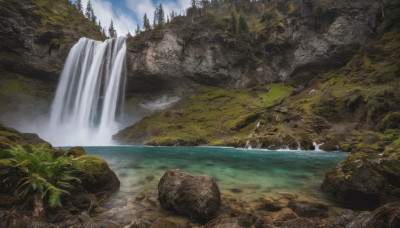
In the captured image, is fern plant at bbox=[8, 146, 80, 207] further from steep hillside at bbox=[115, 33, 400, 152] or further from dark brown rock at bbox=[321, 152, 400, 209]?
steep hillside at bbox=[115, 33, 400, 152]

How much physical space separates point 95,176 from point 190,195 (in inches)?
113

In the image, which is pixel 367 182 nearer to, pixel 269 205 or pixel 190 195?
pixel 269 205

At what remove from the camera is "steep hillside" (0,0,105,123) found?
32781 mm

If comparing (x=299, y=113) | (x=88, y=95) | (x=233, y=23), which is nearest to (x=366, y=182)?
(x=299, y=113)

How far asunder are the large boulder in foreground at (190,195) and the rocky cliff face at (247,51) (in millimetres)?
39016

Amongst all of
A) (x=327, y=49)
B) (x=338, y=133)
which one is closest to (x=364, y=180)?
(x=338, y=133)

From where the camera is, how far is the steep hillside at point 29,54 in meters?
32.8

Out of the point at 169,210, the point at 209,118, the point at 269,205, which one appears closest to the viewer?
the point at 169,210

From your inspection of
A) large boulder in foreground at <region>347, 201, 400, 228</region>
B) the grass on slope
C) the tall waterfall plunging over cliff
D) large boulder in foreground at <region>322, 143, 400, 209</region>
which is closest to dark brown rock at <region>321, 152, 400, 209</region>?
large boulder in foreground at <region>322, 143, 400, 209</region>

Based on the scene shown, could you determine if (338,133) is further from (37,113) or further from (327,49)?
(37,113)

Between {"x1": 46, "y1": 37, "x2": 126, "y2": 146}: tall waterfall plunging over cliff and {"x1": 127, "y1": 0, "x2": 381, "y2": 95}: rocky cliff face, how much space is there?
4.11m

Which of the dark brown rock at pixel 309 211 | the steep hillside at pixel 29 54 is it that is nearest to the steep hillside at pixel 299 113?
the dark brown rock at pixel 309 211

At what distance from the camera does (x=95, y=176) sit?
505 cm

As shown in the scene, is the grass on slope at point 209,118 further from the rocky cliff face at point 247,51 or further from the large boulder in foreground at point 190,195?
the large boulder in foreground at point 190,195
